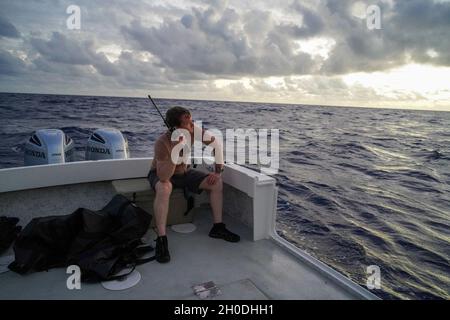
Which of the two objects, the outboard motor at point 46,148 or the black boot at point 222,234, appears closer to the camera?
the black boot at point 222,234

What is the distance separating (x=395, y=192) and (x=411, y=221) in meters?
2.08

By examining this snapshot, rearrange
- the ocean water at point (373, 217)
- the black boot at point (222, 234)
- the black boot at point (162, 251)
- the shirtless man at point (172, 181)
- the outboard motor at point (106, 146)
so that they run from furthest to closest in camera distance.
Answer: the outboard motor at point (106, 146) < the ocean water at point (373, 217) < the black boot at point (222, 234) < the shirtless man at point (172, 181) < the black boot at point (162, 251)

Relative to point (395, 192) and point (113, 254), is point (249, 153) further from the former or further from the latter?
point (113, 254)

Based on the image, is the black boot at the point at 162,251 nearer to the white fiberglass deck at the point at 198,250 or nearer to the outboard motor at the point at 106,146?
the white fiberglass deck at the point at 198,250

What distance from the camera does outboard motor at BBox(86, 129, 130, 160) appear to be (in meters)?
4.86

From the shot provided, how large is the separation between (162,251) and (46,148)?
301 cm

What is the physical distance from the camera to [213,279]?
2422 mm

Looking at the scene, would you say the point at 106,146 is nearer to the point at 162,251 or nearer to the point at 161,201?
the point at 161,201

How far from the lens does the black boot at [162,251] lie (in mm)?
2674

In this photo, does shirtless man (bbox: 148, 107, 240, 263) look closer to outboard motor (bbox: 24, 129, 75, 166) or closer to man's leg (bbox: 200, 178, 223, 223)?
man's leg (bbox: 200, 178, 223, 223)

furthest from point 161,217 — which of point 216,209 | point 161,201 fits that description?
point 216,209

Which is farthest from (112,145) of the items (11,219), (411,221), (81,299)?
(411,221)

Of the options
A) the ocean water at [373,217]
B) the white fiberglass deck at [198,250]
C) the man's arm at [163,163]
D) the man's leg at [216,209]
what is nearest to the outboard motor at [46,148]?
the white fiberglass deck at [198,250]

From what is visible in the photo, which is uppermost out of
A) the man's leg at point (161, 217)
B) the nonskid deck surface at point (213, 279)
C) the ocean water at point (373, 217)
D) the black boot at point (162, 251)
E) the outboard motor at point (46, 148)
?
the outboard motor at point (46, 148)
